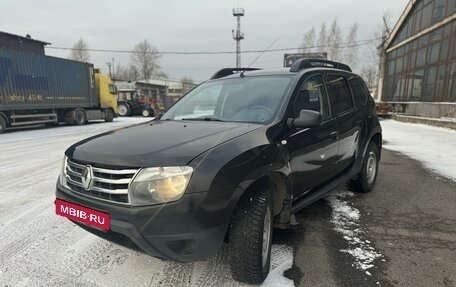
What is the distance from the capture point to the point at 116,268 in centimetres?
290

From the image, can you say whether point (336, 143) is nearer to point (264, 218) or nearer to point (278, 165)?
point (278, 165)

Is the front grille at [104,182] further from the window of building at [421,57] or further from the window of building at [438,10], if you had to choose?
→ the window of building at [421,57]

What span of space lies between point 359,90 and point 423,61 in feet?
62.6

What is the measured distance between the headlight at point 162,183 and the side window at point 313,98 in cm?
148

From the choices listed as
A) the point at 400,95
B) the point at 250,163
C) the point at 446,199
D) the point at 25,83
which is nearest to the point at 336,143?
the point at 250,163

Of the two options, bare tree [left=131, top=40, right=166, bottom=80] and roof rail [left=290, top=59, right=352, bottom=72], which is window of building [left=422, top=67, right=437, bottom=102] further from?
bare tree [left=131, top=40, right=166, bottom=80]

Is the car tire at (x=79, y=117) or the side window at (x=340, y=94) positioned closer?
the side window at (x=340, y=94)

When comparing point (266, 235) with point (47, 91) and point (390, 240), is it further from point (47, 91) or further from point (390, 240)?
point (47, 91)

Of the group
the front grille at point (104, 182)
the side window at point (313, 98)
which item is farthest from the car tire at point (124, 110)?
the front grille at point (104, 182)

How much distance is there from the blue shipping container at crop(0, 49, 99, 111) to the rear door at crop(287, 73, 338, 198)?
15245mm

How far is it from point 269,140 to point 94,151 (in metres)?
1.39

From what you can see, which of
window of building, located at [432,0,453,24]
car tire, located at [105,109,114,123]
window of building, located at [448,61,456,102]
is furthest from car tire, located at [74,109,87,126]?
window of building, located at [432,0,453,24]

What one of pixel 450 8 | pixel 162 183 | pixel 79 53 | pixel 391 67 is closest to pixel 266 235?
pixel 162 183

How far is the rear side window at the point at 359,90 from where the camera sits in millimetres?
4797
